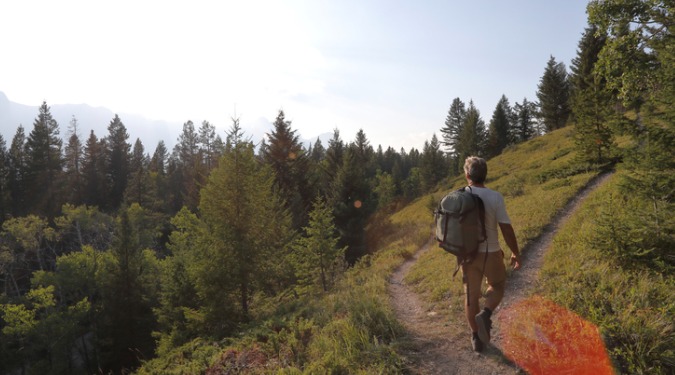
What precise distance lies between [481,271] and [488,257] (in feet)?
0.76

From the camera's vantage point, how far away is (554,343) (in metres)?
4.66

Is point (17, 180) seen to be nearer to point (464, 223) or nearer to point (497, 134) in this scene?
point (464, 223)

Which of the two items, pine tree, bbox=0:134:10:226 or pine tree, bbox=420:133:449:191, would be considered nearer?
pine tree, bbox=0:134:10:226

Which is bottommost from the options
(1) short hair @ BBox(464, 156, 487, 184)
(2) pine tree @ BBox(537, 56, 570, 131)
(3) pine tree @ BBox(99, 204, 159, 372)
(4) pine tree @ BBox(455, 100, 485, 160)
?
(3) pine tree @ BBox(99, 204, 159, 372)

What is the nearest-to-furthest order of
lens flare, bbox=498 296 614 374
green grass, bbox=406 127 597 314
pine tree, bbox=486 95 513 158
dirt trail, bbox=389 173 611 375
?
lens flare, bbox=498 296 614 374, dirt trail, bbox=389 173 611 375, green grass, bbox=406 127 597 314, pine tree, bbox=486 95 513 158

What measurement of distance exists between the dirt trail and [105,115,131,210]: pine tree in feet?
205

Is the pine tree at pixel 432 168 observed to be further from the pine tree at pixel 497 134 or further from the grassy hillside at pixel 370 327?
the grassy hillside at pixel 370 327

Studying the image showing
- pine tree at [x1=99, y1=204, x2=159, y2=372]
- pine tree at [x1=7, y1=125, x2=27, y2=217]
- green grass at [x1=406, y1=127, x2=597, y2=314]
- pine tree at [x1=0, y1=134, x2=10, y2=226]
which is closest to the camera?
green grass at [x1=406, y1=127, x2=597, y2=314]

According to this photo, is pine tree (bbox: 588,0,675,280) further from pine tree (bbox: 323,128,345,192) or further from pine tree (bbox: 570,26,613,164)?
pine tree (bbox: 323,128,345,192)

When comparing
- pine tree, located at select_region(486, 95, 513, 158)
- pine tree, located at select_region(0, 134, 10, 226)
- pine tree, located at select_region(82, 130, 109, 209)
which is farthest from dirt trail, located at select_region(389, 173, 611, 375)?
→ pine tree, located at select_region(82, 130, 109, 209)

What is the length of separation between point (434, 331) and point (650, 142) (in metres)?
6.14

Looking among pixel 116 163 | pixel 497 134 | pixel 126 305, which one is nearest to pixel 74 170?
pixel 116 163

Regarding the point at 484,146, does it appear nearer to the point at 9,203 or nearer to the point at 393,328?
the point at 393,328

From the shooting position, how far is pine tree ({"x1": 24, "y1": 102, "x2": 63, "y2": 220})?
46.2 metres
